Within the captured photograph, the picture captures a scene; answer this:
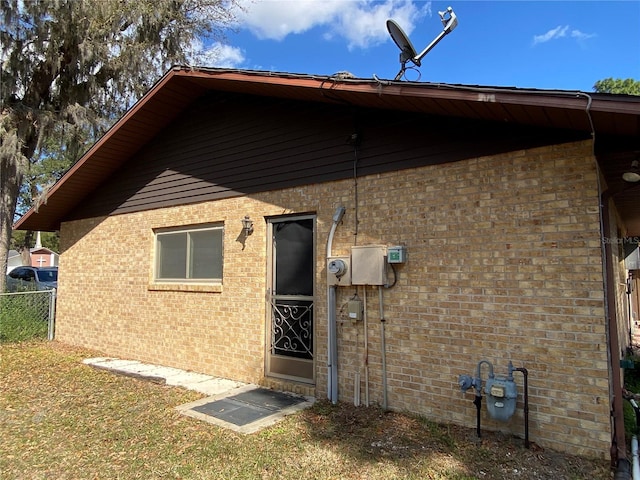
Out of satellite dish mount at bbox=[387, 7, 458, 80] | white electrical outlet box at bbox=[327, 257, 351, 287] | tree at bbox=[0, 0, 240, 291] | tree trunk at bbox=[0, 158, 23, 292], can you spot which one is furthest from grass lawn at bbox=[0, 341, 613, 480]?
tree at bbox=[0, 0, 240, 291]

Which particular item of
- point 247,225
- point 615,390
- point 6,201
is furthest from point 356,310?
point 6,201

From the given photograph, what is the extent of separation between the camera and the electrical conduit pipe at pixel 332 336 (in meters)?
5.55

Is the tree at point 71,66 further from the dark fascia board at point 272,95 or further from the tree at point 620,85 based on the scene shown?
the tree at point 620,85

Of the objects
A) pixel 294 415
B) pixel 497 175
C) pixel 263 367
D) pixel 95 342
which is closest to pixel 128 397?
pixel 263 367

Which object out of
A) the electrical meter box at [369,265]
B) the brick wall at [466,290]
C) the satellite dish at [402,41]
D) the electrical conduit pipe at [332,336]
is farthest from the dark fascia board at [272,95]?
the electrical meter box at [369,265]

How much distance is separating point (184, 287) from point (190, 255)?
599mm

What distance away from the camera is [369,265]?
206 inches

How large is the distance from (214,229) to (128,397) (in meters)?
2.90

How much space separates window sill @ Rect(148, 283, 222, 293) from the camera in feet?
23.4

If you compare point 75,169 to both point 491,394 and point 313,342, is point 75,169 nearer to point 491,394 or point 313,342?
point 313,342

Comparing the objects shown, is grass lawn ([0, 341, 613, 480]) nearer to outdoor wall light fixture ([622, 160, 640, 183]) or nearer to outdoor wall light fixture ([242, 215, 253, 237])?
outdoor wall light fixture ([242, 215, 253, 237])

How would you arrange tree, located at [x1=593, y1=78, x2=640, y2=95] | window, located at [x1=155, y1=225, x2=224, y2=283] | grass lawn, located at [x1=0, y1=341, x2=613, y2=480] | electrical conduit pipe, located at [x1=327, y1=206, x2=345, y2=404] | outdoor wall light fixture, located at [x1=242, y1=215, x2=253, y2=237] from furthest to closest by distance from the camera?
tree, located at [x1=593, y1=78, x2=640, y2=95], window, located at [x1=155, y1=225, x2=224, y2=283], outdoor wall light fixture, located at [x1=242, y1=215, x2=253, y2=237], electrical conduit pipe, located at [x1=327, y1=206, x2=345, y2=404], grass lawn, located at [x1=0, y1=341, x2=613, y2=480]

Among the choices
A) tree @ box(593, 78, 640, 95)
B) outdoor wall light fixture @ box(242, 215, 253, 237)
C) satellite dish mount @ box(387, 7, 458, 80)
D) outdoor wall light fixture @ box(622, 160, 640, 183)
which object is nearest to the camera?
outdoor wall light fixture @ box(622, 160, 640, 183)

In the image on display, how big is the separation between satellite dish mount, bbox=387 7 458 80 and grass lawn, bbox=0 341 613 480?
153 inches
